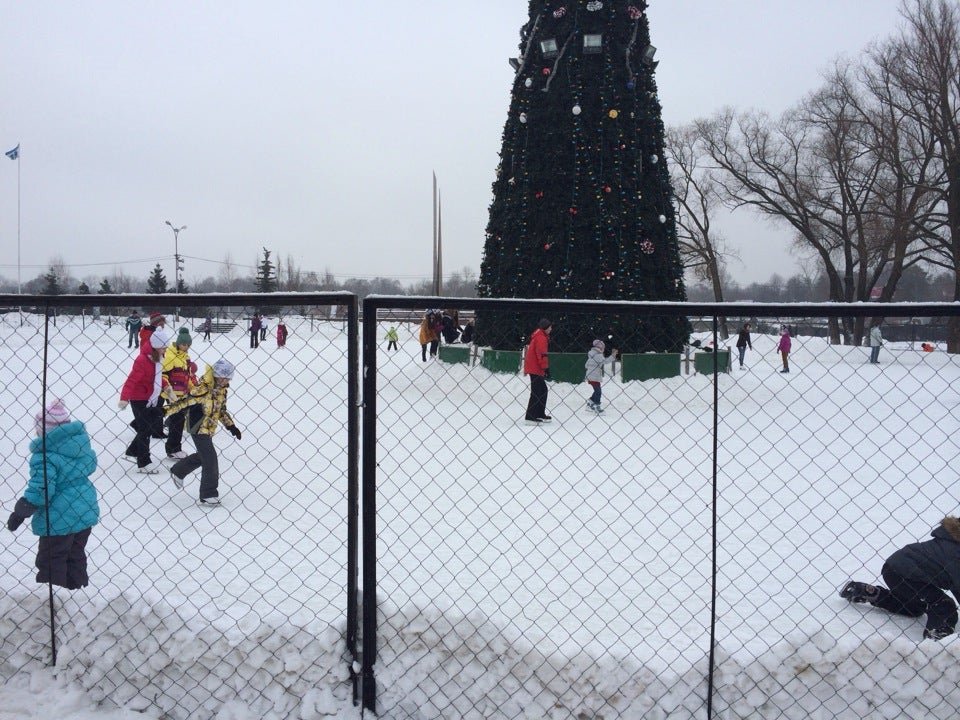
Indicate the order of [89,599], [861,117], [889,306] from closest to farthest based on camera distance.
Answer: [889,306] → [89,599] → [861,117]

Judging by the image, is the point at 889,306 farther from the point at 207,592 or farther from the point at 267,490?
the point at 267,490

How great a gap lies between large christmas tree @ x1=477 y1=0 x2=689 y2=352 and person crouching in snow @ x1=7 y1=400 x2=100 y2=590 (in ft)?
35.3

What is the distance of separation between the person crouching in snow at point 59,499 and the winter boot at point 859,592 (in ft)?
14.3

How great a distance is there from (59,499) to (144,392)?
176 inches

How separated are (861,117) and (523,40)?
1918 cm

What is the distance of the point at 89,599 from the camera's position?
3533 mm

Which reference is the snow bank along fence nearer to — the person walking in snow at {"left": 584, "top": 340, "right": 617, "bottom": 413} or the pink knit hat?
the pink knit hat

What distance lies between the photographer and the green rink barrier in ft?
43.1

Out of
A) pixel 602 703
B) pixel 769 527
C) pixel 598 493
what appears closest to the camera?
pixel 602 703

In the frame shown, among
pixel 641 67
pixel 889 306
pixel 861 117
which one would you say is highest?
pixel 861 117

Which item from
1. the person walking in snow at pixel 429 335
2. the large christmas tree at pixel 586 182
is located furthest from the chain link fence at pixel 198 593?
the person walking in snow at pixel 429 335

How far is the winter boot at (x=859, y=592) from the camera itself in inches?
166

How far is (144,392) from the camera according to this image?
7902 millimetres

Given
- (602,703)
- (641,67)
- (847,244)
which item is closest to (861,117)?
(847,244)
